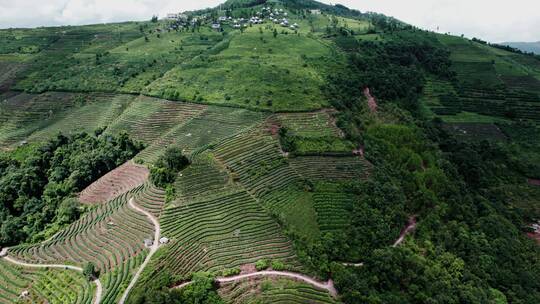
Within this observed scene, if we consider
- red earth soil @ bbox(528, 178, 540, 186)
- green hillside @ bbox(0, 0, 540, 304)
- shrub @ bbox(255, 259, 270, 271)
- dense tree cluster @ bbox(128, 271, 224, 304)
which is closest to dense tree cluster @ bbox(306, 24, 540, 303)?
green hillside @ bbox(0, 0, 540, 304)

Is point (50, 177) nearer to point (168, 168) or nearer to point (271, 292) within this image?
point (168, 168)

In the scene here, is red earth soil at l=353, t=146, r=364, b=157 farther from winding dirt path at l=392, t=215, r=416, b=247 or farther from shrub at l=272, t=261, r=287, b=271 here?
shrub at l=272, t=261, r=287, b=271

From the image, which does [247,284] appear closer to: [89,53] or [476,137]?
[476,137]

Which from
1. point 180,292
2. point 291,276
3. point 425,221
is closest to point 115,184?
point 180,292

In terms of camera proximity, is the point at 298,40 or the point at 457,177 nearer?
the point at 457,177

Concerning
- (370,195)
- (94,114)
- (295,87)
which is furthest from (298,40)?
(370,195)

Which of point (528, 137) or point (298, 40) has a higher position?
point (298, 40)
